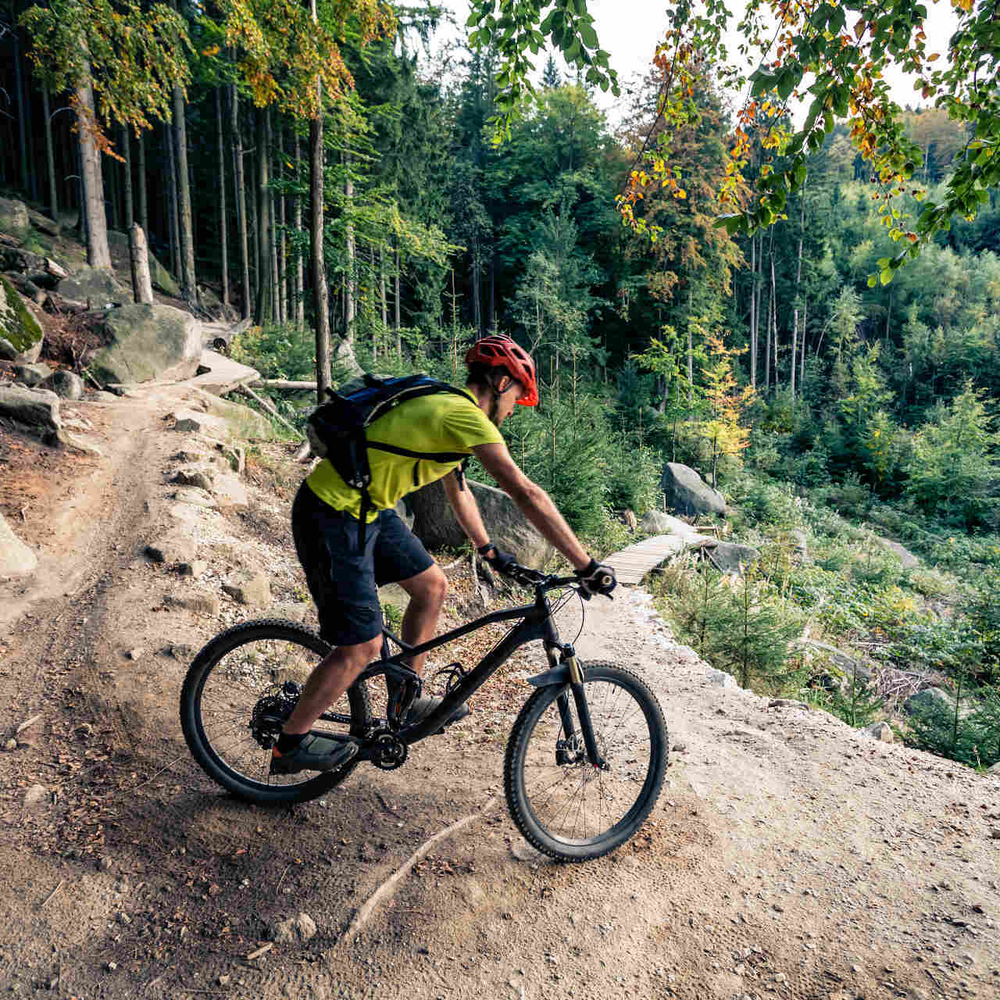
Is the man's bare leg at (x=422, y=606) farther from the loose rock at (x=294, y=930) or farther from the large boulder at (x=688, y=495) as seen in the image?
the large boulder at (x=688, y=495)

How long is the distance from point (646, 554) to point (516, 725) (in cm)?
912

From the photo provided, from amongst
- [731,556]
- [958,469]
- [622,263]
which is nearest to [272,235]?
[622,263]

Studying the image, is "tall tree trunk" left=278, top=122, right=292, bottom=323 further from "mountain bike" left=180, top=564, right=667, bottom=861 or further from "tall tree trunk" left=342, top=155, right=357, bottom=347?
"mountain bike" left=180, top=564, right=667, bottom=861

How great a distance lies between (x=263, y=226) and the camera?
67.9 ft

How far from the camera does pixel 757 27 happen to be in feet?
9.69

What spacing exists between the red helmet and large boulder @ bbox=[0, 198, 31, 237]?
22.4 meters

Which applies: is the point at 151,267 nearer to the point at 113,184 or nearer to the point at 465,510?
the point at 113,184

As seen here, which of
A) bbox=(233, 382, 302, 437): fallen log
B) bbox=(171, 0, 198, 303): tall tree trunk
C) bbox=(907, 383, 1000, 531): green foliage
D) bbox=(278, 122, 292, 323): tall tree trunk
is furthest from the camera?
bbox=(907, 383, 1000, 531): green foliage

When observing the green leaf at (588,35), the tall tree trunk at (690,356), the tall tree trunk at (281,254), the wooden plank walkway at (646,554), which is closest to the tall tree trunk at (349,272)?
the tall tree trunk at (281,254)

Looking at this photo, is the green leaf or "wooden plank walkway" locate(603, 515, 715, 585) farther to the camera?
"wooden plank walkway" locate(603, 515, 715, 585)

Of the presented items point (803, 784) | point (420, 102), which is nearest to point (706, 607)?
point (803, 784)

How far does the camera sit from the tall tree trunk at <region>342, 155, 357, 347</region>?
17.4 meters

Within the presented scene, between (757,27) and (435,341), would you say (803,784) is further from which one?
(435,341)

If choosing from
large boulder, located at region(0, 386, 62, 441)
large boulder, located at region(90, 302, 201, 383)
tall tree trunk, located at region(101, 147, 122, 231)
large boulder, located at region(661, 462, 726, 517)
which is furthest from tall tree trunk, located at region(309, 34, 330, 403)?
tall tree trunk, located at region(101, 147, 122, 231)
